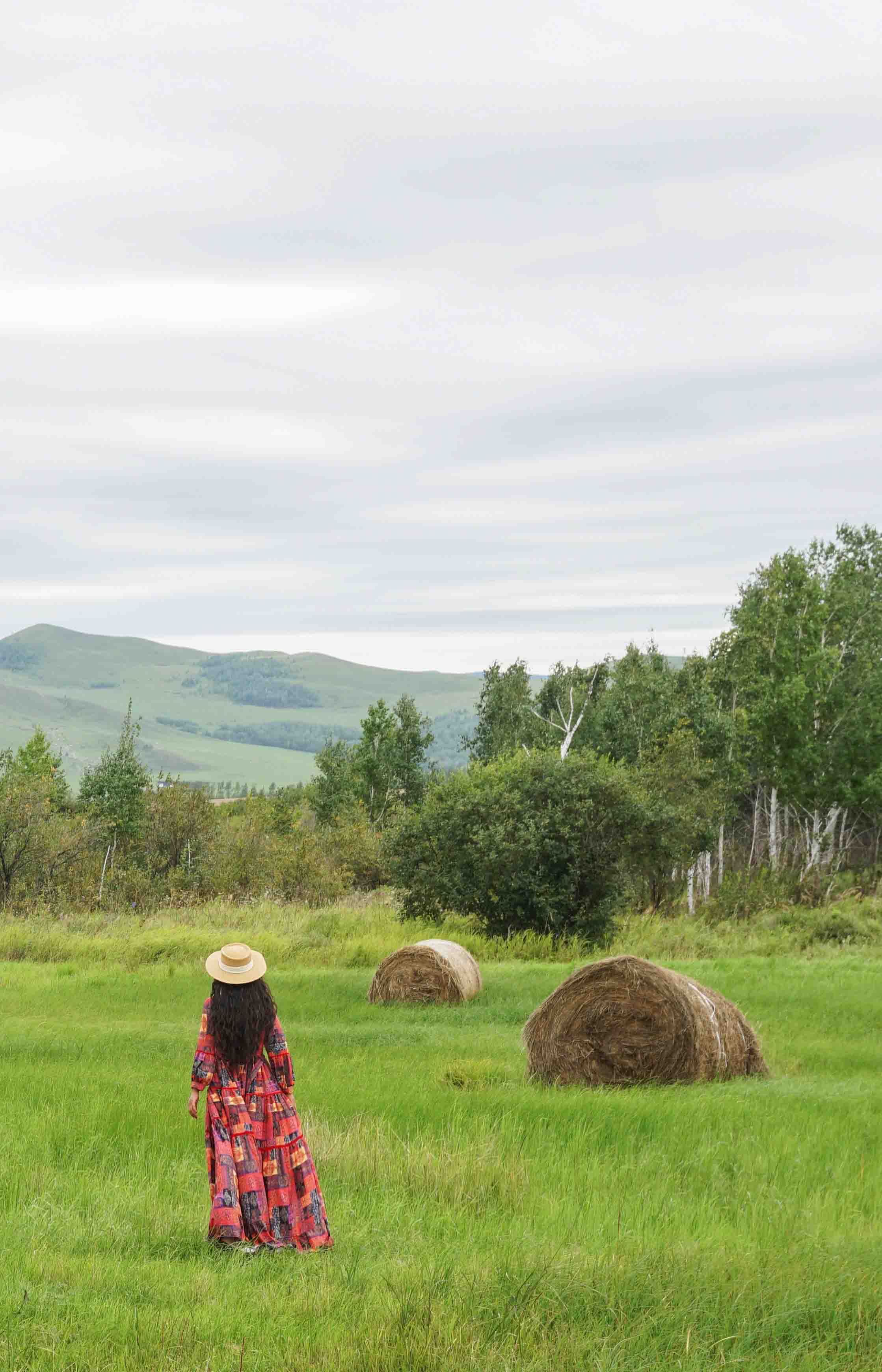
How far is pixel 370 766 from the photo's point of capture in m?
68.4

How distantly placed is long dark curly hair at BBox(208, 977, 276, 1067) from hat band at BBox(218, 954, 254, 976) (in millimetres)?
95

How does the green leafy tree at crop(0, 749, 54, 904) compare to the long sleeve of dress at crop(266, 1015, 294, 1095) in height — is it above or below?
below

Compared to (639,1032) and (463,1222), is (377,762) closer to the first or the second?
(639,1032)

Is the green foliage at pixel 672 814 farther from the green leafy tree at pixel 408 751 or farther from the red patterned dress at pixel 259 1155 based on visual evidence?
the red patterned dress at pixel 259 1155

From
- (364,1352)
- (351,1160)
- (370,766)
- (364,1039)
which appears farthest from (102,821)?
(364,1352)

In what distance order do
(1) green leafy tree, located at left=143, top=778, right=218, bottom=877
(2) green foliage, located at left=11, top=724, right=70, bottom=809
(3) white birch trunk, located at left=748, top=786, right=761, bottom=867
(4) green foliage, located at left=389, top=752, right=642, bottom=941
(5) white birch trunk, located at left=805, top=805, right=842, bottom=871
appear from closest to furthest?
(4) green foliage, located at left=389, top=752, right=642, bottom=941
(1) green leafy tree, located at left=143, top=778, right=218, bottom=877
(5) white birch trunk, located at left=805, top=805, right=842, bottom=871
(2) green foliage, located at left=11, top=724, right=70, bottom=809
(3) white birch trunk, located at left=748, top=786, right=761, bottom=867

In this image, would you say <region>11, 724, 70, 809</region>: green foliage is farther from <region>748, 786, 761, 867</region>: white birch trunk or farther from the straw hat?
the straw hat

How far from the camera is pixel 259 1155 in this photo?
26.8 feet

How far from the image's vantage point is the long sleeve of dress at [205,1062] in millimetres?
8266

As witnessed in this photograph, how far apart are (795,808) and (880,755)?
8.56 meters

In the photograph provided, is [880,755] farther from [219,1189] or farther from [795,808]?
[219,1189]

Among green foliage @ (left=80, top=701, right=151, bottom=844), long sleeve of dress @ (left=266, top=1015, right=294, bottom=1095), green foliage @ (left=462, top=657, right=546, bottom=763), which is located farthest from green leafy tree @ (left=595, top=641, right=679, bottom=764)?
long sleeve of dress @ (left=266, top=1015, right=294, bottom=1095)

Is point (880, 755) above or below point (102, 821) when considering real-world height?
above

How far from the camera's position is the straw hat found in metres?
8.30
